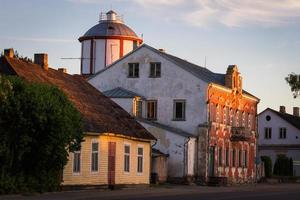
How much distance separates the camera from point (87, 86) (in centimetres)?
4872

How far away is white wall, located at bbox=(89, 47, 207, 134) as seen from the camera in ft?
193

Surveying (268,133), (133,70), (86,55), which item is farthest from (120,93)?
(268,133)

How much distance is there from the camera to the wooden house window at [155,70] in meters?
59.7

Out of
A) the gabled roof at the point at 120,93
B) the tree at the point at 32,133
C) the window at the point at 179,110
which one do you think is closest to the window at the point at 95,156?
the tree at the point at 32,133

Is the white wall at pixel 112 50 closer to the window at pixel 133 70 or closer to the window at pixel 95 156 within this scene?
the window at pixel 133 70

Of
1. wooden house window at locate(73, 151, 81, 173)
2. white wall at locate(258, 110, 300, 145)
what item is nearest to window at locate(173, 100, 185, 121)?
wooden house window at locate(73, 151, 81, 173)

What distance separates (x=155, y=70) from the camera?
196 feet

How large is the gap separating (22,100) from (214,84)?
2698 centimetres

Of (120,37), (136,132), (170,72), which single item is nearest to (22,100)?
(136,132)

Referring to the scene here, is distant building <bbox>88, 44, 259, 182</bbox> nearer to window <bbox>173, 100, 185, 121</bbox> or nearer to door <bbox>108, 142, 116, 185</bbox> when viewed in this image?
window <bbox>173, 100, 185, 121</bbox>

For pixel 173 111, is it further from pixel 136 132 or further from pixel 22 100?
pixel 22 100

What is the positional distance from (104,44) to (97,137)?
1484 inches

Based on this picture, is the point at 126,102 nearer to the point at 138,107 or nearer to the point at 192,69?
the point at 138,107

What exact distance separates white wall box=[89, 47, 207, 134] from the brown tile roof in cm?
1100
